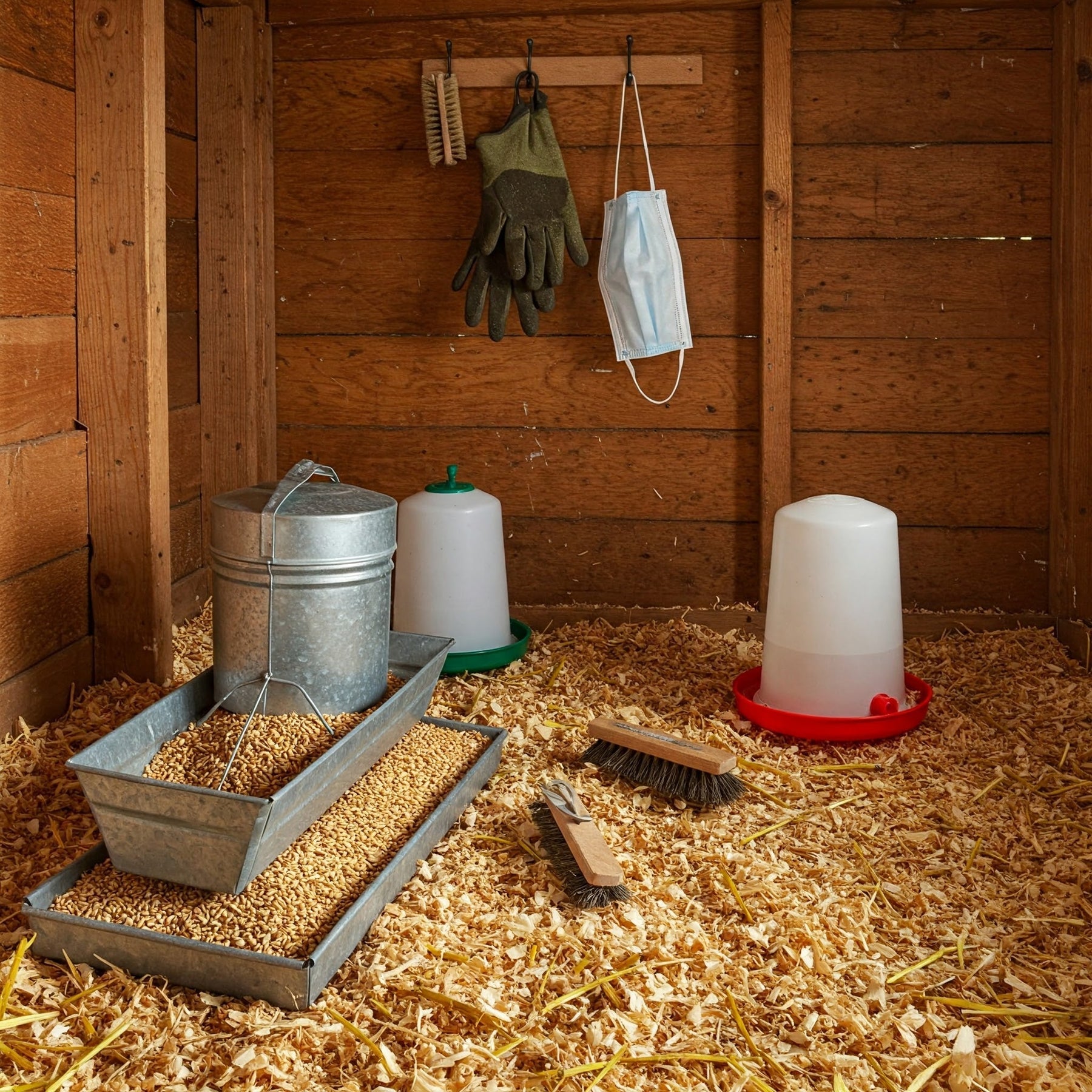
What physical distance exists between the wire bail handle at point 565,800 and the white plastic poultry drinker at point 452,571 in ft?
2.44

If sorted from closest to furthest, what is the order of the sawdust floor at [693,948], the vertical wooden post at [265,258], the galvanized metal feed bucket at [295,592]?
the sawdust floor at [693,948] < the galvanized metal feed bucket at [295,592] < the vertical wooden post at [265,258]

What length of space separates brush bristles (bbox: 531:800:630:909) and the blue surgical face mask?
1.39 meters

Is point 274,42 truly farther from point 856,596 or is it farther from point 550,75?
point 856,596

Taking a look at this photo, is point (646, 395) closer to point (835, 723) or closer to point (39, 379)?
point (835, 723)

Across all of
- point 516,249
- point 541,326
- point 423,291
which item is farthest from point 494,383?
point 516,249

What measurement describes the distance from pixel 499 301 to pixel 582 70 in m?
0.62

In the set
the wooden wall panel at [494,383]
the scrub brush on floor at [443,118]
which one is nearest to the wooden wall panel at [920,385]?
the wooden wall panel at [494,383]

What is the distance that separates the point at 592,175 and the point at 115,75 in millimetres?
1181

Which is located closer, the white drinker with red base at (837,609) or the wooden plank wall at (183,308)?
the white drinker with red base at (837,609)

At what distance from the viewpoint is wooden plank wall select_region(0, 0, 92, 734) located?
2.08m

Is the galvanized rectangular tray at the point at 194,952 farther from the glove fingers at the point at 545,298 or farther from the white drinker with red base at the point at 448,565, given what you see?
the glove fingers at the point at 545,298

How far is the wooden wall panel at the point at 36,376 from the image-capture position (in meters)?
2.08

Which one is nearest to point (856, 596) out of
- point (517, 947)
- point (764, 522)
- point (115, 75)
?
point (764, 522)

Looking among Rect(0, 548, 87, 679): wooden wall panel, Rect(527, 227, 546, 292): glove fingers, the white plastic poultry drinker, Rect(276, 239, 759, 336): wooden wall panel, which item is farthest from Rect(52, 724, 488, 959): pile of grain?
Rect(276, 239, 759, 336): wooden wall panel
